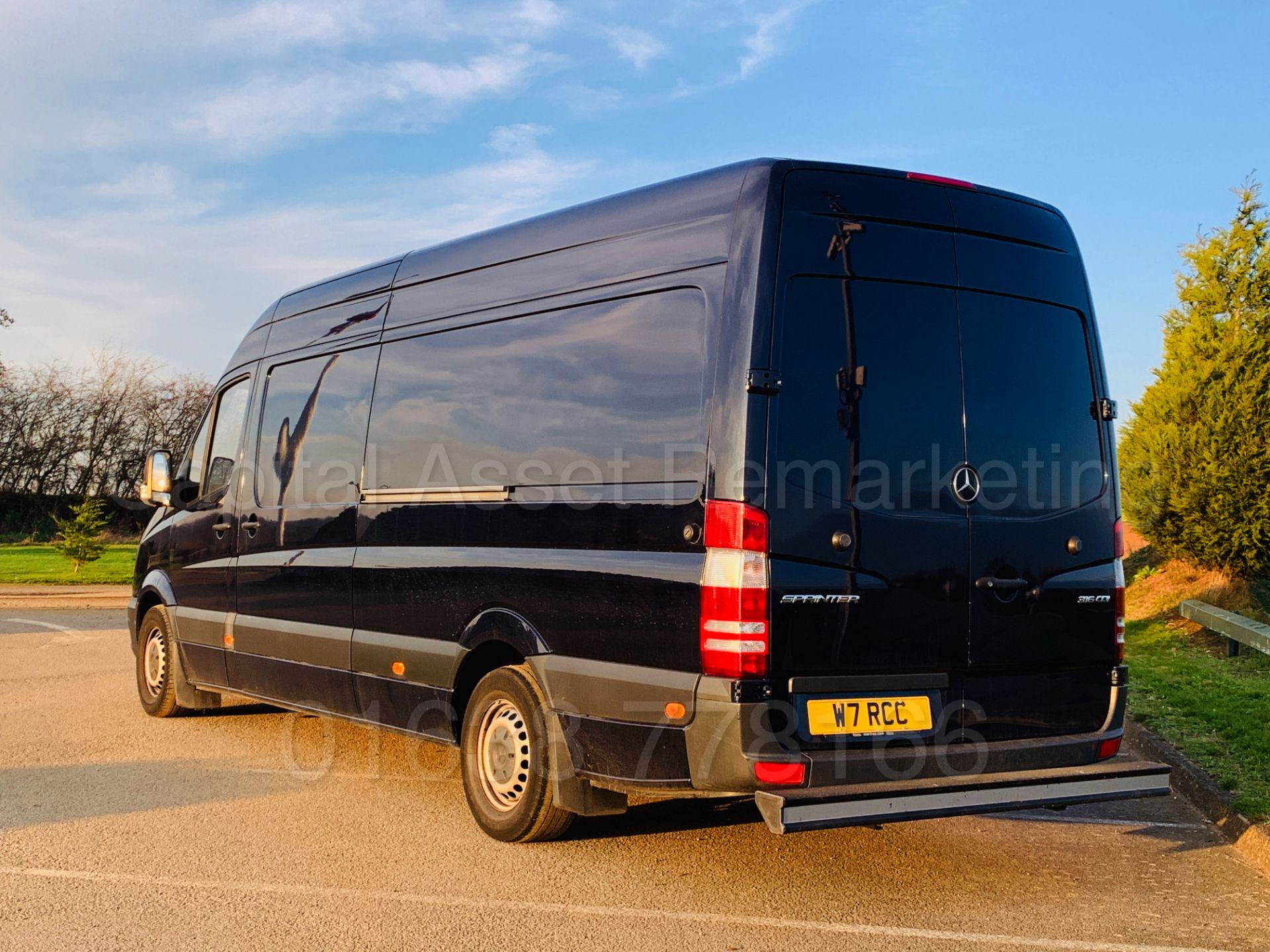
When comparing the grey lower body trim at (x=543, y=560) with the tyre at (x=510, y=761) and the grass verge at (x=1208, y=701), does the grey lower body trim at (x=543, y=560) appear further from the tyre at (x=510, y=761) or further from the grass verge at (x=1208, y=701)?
the grass verge at (x=1208, y=701)

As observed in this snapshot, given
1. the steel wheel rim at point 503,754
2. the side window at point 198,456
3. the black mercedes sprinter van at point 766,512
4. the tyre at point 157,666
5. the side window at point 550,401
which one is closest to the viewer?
the black mercedes sprinter van at point 766,512

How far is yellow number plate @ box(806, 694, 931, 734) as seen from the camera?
4801 mm

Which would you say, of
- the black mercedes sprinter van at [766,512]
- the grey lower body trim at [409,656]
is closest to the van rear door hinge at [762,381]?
the black mercedes sprinter van at [766,512]

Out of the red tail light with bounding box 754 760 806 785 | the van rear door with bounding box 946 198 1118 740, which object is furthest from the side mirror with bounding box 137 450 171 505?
the van rear door with bounding box 946 198 1118 740

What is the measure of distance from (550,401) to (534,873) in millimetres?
1970

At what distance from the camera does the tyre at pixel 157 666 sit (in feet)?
29.2

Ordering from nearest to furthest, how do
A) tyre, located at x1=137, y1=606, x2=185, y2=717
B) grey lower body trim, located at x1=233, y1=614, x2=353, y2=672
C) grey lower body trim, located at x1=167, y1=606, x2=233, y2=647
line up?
grey lower body trim, located at x1=233, y1=614, x2=353, y2=672, grey lower body trim, located at x1=167, y1=606, x2=233, y2=647, tyre, located at x1=137, y1=606, x2=185, y2=717

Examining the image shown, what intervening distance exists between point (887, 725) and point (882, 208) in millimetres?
1982

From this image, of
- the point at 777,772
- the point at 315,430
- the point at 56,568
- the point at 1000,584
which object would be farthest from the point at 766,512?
the point at 56,568

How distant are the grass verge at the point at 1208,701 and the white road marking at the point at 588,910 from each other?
2110 mm

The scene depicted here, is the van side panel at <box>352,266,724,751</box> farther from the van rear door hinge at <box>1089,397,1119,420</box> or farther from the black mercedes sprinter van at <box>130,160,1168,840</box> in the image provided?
the van rear door hinge at <box>1089,397,1119,420</box>

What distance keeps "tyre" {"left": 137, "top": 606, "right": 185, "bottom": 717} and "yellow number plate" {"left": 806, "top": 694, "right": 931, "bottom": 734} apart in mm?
5455

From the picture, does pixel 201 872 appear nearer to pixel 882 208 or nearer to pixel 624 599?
pixel 624 599

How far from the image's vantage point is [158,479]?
8.73 metres
